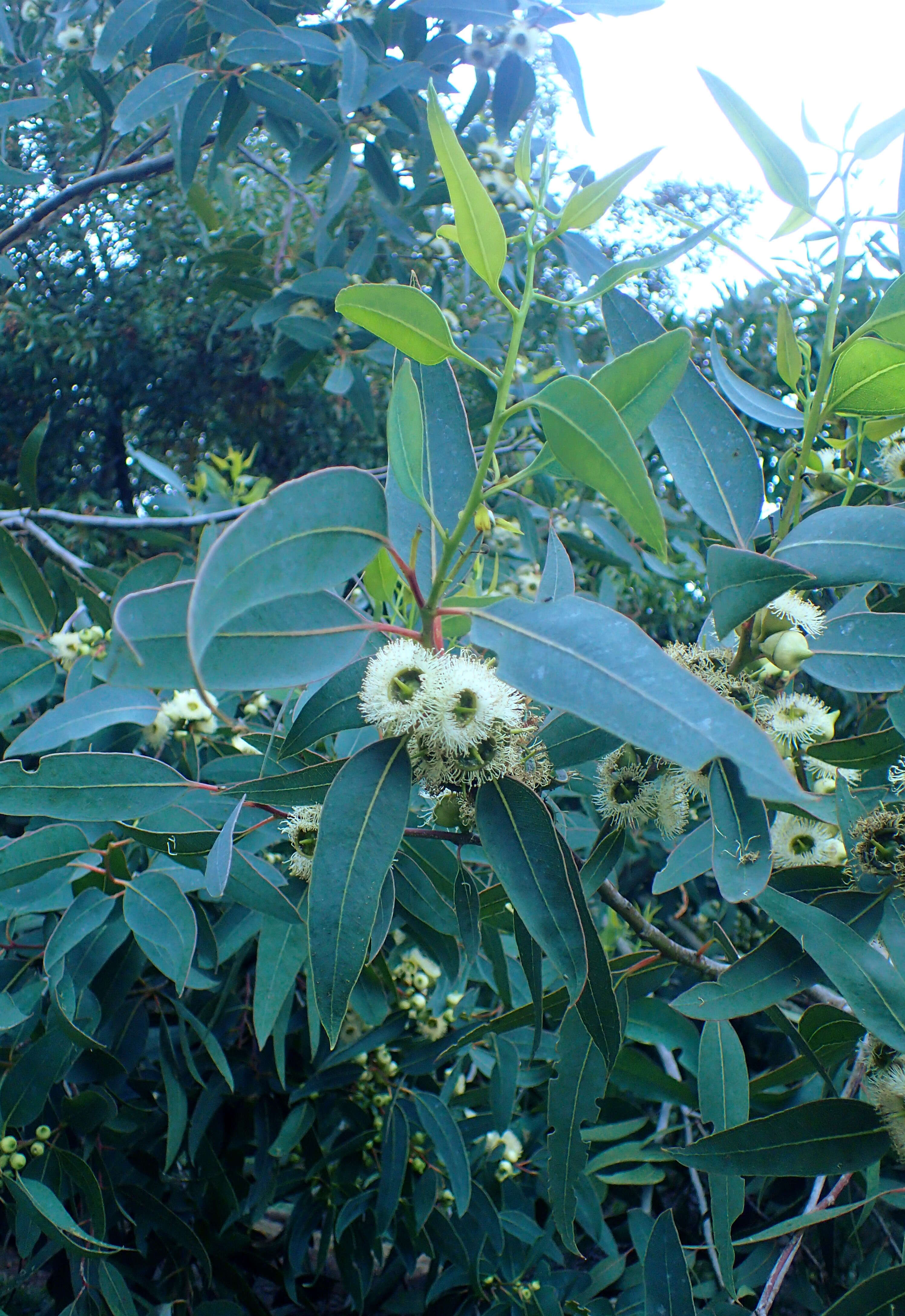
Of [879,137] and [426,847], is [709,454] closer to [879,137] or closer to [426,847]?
[879,137]

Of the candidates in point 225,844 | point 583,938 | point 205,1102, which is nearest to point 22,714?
point 205,1102

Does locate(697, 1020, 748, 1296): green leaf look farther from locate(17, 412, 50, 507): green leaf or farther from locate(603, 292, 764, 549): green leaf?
locate(17, 412, 50, 507): green leaf

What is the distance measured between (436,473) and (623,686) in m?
0.28

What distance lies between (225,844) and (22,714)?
4.35 ft

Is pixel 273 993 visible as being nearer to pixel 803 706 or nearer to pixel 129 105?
pixel 803 706

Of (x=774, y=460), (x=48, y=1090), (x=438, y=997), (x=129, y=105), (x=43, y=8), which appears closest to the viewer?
(x=48, y=1090)

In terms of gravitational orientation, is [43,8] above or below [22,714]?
above

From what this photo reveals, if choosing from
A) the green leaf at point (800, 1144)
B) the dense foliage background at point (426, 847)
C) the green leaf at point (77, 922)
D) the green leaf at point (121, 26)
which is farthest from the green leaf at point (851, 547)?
the green leaf at point (121, 26)

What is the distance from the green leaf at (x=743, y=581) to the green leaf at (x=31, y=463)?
1.29 meters

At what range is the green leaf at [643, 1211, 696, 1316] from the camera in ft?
2.88

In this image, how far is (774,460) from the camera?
5.61 ft

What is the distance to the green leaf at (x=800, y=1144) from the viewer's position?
0.70m

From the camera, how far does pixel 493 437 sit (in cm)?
51

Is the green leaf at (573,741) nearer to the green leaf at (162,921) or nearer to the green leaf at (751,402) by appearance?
the green leaf at (751,402)
